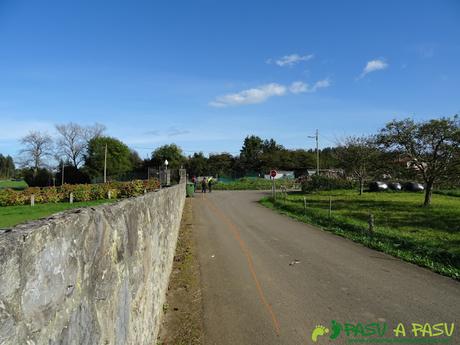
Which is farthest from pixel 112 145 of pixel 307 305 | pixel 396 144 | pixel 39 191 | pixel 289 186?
pixel 307 305

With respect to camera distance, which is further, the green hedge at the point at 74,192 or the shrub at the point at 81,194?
the shrub at the point at 81,194

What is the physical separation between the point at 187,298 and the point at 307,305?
87.9 inches

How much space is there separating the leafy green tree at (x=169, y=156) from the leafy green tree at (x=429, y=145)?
68.0m

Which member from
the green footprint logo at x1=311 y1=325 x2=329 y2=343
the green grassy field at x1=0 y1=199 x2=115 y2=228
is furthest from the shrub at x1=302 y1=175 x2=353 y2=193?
the green footprint logo at x1=311 y1=325 x2=329 y2=343

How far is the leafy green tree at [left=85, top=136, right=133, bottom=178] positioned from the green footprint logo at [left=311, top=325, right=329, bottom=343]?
8559 centimetres

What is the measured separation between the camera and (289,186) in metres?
61.4

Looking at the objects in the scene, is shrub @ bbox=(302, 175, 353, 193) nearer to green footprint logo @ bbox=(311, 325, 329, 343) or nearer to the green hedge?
the green hedge

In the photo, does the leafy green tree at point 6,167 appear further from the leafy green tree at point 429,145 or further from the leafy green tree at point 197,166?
the leafy green tree at point 429,145

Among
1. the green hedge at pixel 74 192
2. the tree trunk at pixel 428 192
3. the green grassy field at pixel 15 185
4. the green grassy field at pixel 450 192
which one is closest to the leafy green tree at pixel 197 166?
the green grassy field at pixel 15 185

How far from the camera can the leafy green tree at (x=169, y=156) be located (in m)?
90.9

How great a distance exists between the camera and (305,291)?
24.8 ft

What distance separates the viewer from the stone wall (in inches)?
60.6

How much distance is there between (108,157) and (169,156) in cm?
1412

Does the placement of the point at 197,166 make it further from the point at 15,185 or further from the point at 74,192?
the point at 74,192
